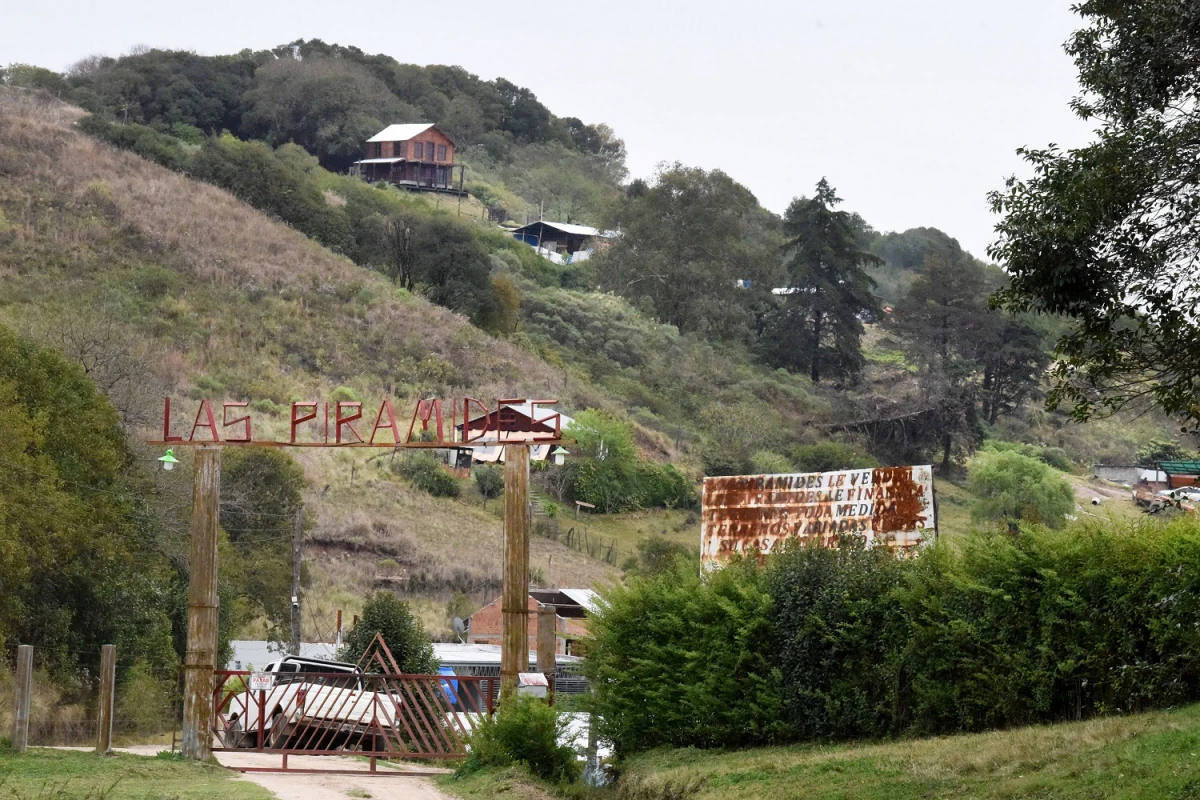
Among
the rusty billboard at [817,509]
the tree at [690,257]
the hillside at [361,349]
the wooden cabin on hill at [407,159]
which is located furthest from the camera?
the wooden cabin on hill at [407,159]

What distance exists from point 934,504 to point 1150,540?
683cm

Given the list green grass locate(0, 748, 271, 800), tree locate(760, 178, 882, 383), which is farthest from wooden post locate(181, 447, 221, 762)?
tree locate(760, 178, 882, 383)

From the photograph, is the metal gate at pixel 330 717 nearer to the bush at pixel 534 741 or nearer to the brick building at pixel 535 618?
the bush at pixel 534 741

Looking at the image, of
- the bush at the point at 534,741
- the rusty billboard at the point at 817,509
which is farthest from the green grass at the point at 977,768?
the rusty billboard at the point at 817,509

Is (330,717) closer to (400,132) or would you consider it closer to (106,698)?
(106,698)

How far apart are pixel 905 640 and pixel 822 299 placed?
247ft

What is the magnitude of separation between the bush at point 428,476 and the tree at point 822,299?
36.3m

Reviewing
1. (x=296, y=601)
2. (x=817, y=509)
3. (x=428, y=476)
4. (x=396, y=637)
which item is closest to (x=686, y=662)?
(x=817, y=509)

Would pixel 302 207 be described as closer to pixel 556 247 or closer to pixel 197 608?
pixel 556 247

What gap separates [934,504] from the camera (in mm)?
19516

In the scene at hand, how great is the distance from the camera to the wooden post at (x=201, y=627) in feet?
65.2

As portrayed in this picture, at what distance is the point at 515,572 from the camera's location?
19766mm

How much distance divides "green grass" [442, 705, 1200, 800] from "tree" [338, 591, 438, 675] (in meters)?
14.4

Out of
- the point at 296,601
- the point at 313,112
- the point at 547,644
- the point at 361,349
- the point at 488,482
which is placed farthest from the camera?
the point at 313,112
